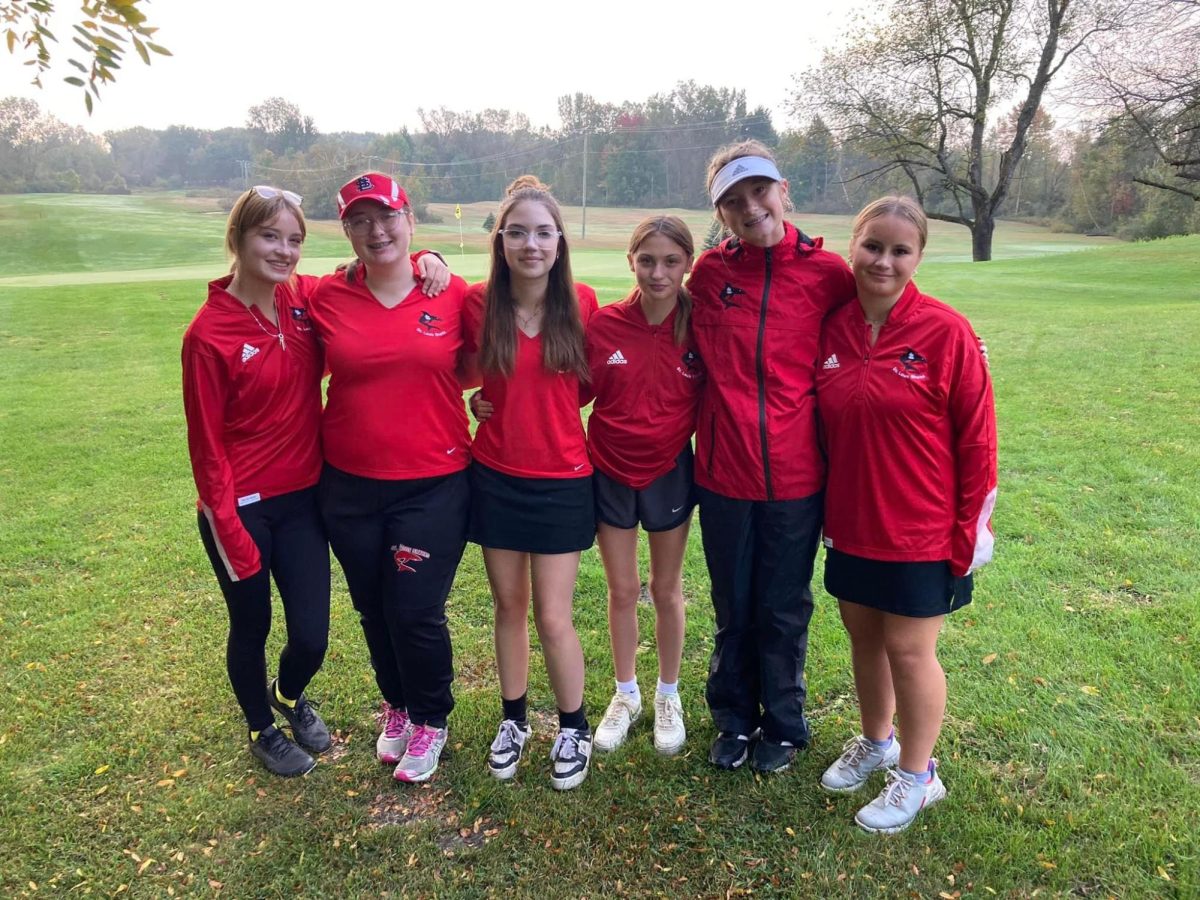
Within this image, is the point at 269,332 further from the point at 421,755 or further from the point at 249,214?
the point at 421,755

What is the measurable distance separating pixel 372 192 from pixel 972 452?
220 centimetres

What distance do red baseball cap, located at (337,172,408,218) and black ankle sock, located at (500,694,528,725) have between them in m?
2.00

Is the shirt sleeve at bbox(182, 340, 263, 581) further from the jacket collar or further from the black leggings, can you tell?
the jacket collar

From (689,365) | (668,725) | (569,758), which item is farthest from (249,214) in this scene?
(668,725)

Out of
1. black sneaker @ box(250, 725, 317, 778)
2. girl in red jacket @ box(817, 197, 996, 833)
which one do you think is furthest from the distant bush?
girl in red jacket @ box(817, 197, 996, 833)

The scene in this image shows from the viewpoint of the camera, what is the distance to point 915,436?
251 centimetres

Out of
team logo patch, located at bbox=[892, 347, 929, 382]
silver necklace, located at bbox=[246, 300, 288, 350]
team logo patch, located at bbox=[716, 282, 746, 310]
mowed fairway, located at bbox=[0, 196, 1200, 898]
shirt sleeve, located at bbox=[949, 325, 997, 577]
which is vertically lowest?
mowed fairway, located at bbox=[0, 196, 1200, 898]

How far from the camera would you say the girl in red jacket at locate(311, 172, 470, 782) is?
2.72 m

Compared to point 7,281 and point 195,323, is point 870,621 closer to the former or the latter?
point 195,323

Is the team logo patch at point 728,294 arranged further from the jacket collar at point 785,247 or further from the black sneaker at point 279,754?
the black sneaker at point 279,754

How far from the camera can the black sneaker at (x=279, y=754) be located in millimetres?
3121

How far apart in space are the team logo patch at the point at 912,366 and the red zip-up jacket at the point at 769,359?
0.33 meters

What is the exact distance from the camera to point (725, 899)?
100 inches

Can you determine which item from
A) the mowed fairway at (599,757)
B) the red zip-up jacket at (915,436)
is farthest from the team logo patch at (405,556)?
the red zip-up jacket at (915,436)
